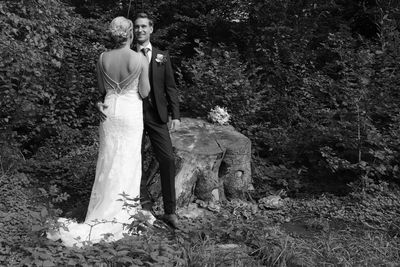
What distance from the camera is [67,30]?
659cm

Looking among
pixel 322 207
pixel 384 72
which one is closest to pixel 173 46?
pixel 384 72

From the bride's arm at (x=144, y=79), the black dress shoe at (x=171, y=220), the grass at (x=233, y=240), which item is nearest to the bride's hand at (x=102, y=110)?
the bride's arm at (x=144, y=79)

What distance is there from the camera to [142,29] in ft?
15.4

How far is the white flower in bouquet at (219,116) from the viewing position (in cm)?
680

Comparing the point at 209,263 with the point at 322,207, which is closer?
the point at 209,263

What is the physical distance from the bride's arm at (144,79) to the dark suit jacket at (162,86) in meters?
0.18

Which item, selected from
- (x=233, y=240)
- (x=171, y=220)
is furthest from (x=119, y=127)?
(x=233, y=240)

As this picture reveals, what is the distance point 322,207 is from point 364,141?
3.83 feet

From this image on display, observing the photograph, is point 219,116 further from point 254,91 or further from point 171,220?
point 171,220

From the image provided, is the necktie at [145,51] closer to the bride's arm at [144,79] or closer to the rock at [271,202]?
the bride's arm at [144,79]

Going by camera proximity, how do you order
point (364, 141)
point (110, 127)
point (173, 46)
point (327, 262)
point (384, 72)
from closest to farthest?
point (327, 262) < point (110, 127) < point (364, 141) < point (384, 72) < point (173, 46)

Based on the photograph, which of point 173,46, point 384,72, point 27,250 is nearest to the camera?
point 27,250

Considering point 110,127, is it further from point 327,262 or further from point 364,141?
point 364,141

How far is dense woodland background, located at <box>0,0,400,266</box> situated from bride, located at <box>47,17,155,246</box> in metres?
0.77
